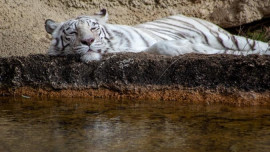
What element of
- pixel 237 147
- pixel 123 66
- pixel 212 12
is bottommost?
pixel 237 147

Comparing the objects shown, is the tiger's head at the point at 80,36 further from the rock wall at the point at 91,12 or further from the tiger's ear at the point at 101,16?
the rock wall at the point at 91,12

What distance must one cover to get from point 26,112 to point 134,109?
1.91 ft

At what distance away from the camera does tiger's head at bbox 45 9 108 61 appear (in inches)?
172

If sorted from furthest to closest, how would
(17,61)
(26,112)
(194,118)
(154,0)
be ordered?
(154,0)
(17,61)
(26,112)
(194,118)

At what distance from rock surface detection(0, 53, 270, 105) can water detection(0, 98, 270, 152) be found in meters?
0.13

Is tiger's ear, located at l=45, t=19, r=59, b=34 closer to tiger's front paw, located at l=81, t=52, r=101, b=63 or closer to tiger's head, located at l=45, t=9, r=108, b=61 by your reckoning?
tiger's head, located at l=45, t=9, r=108, b=61

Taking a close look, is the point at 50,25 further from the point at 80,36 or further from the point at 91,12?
the point at 91,12

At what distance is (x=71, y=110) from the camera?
3293 millimetres

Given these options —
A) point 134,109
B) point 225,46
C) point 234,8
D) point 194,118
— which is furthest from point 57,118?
point 234,8

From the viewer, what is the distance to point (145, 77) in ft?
11.8

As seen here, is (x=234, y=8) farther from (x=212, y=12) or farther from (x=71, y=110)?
(x=71, y=110)

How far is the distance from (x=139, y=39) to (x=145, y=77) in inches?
48.8

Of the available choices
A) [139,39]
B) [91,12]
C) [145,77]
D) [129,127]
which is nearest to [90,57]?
[145,77]

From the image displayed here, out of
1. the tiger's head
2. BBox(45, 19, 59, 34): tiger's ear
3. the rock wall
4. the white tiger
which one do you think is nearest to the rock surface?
the white tiger
